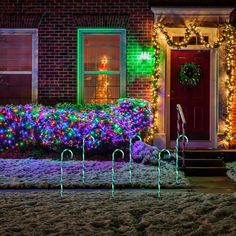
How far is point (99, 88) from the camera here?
14461 millimetres

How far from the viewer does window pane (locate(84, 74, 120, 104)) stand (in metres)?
14.4

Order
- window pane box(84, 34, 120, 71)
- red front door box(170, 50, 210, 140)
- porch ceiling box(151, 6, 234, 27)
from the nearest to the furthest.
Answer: porch ceiling box(151, 6, 234, 27) < red front door box(170, 50, 210, 140) < window pane box(84, 34, 120, 71)

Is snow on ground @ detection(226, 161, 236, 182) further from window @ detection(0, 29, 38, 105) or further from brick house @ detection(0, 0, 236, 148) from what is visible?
window @ detection(0, 29, 38, 105)

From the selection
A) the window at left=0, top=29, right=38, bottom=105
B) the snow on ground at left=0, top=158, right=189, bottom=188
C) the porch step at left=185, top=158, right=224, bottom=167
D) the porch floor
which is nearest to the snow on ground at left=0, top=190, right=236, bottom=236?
the snow on ground at left=0, top=158, right=189, bottom=188

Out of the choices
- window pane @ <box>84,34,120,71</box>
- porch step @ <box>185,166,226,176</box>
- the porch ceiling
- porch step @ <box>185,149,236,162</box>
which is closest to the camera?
porch step @ <box>185,166,226,176</box>

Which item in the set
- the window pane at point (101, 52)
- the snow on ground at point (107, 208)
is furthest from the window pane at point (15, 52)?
the snow on ground at point (107, 208)

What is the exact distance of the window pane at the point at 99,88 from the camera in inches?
567

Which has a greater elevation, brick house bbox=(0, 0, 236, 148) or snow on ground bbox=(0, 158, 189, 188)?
brick house bbox=(0, 0, 236, 148)

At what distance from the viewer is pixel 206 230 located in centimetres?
668

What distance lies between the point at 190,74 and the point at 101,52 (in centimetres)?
223

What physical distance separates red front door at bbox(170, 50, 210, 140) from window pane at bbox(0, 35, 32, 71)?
3.54 m

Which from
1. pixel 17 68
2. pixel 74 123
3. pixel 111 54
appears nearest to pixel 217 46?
pixel 111 54

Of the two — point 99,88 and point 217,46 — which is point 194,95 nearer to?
point 217,46

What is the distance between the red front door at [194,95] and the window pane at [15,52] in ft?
11.6
